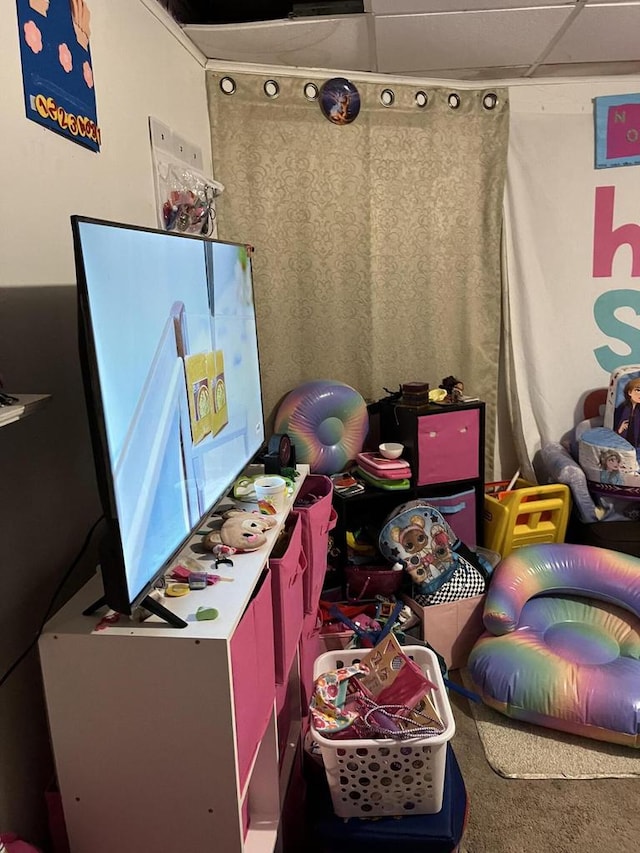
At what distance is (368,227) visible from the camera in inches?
108

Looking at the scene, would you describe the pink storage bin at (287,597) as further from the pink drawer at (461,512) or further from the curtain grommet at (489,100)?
the curtain grommet at (489,100)

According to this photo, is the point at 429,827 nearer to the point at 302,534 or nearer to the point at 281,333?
the point at 302,534

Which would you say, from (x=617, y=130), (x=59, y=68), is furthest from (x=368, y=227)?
(x=59, y=68)

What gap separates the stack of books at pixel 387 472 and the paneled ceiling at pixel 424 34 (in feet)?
4.95

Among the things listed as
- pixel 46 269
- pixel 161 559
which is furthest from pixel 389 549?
pixel 46 269

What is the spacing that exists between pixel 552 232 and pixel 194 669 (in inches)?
103

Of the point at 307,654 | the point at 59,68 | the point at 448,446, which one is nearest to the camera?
the point at 59,68

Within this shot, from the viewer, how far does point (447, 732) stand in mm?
A: 1419

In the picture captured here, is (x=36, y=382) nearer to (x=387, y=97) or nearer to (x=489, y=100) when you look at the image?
(x=387, y=97)

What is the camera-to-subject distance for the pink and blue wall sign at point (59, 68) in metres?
1.20

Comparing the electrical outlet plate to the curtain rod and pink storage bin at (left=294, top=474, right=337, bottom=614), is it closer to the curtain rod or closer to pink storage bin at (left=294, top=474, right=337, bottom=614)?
the curtain rod

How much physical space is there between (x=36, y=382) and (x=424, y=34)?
1.84m

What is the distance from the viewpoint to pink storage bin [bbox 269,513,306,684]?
1402 millimetres

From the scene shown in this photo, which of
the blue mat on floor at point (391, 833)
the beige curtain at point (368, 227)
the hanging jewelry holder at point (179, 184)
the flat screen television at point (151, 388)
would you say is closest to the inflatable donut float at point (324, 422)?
the beige curtain at point (368, 227)
